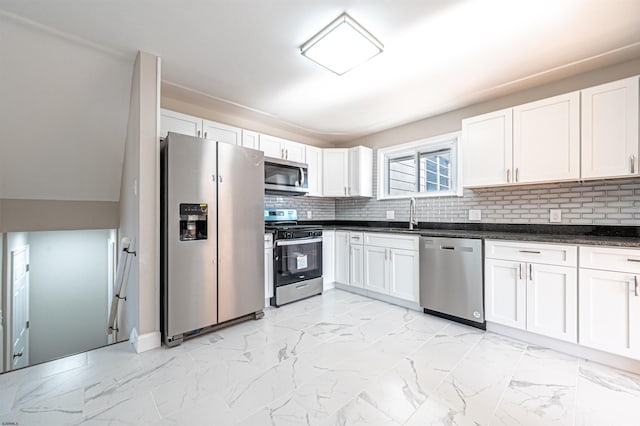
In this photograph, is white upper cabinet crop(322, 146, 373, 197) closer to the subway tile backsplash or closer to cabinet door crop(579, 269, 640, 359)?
the subway tile backsplash

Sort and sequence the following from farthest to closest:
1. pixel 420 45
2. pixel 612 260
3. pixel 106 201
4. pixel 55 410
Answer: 1. pixel 106 201
2. pixel 420 45
3. pixel 612 260
4. pixel 55 410

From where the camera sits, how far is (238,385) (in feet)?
5.62

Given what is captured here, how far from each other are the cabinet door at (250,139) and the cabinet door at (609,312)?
3.44m

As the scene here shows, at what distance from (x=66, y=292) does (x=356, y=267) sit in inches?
170

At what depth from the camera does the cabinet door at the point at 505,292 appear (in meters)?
2.29

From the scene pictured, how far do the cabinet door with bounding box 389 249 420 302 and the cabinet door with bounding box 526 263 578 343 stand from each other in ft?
3.34

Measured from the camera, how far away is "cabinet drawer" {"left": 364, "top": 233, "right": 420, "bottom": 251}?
3042mm

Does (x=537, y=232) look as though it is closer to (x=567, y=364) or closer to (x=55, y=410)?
(x=567, y=364)

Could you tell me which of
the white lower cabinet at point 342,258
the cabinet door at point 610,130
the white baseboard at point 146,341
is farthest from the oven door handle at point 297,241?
the cabinet door at point 610,130

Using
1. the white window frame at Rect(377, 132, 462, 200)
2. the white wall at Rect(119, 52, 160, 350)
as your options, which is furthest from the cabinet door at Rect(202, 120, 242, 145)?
the white window frame at Rect(377, 132, 462, 200)

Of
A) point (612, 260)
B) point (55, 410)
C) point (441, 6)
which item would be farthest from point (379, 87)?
point (55, 410)

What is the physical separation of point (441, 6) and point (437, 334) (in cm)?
257

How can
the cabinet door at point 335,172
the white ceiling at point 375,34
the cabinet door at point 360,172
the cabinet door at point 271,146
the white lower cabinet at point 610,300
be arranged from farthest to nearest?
1. the cabinet door at point 335,172
2. the cabinet door at point 360,172
3. the cabinet door at point 271,146
4. the white lower cabinet at point 610,300
5. the white ceiling at point 375,34

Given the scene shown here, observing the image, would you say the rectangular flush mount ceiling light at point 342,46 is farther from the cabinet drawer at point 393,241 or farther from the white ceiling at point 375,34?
the cabinet drawer at point 393,241
